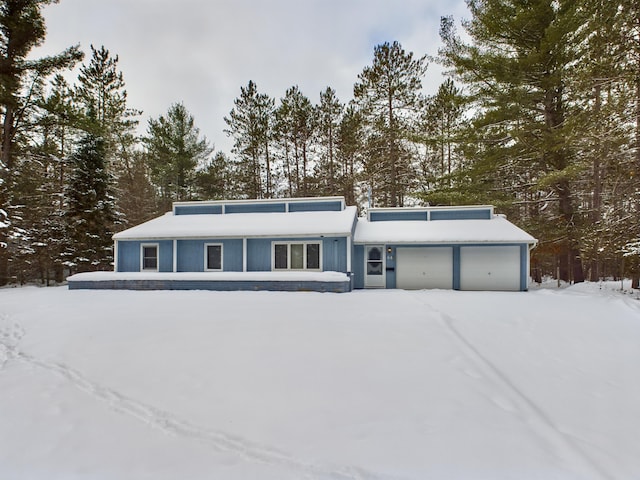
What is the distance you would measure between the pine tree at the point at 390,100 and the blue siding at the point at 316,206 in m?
6.23

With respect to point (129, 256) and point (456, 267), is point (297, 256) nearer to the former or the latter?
point (456, 267)

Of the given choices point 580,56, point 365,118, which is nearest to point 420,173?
point 365,118

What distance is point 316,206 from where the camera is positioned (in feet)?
48.8

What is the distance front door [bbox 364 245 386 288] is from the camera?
1251 centimetres

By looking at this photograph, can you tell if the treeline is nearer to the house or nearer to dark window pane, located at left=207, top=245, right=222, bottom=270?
the house

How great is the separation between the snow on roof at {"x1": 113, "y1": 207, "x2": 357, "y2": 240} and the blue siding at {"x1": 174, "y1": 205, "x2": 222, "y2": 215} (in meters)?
0.51

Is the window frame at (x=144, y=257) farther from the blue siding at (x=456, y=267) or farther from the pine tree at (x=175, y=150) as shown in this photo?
the blue siding at (x=456, y=267)

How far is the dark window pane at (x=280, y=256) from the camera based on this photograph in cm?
1258

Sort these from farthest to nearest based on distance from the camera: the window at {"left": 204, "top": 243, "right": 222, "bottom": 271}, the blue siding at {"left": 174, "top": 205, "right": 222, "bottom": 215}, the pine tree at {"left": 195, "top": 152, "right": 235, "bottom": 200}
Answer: the pine tree at {"left": 195, "top": 152, "right": 235, "bottom": 200} < the blue siding at {"left": 174, "top": 205, "right": 222, "bottom": 215} < the window at {"left": 204, "top": 243, "right": 222, "bottom": 271}

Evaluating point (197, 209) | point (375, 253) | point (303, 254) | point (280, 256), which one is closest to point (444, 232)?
point (375, 253)

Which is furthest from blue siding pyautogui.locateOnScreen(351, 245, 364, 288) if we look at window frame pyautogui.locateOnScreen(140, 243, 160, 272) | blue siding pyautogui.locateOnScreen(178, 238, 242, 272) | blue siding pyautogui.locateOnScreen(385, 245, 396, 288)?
window frame pyautogui.locateOnScreen(140, 243, 160, 272)

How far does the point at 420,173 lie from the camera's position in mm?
22188

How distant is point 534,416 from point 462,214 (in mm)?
12205

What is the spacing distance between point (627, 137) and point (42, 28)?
25312 mm
